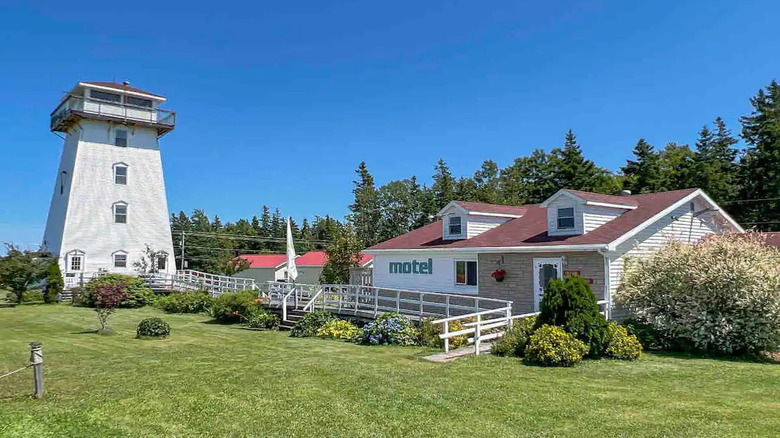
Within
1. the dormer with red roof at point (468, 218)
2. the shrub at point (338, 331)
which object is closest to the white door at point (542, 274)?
the dormer with red roof at point (468, 218)

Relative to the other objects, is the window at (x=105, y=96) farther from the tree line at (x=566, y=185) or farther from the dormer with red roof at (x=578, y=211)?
the dormer with red roof at (x=578, y=211)

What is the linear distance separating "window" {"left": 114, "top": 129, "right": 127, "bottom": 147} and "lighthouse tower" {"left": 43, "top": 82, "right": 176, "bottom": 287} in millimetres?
36

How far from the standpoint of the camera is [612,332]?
42.7ft

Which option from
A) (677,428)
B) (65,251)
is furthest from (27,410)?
(65,251)

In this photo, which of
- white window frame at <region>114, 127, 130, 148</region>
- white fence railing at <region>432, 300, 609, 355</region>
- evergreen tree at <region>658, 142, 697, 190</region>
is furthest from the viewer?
evergreen tree at <region>658, 142, 697, 190</region>

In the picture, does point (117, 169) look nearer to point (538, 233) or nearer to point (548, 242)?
point (538, 233)

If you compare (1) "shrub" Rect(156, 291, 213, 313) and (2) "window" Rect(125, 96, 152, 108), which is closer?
(1) "shrub" Rect(156, 291, 213, 313)

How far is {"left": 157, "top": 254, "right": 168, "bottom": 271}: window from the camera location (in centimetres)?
3441

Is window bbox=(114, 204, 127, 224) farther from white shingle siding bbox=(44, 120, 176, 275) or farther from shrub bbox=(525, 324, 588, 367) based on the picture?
shrub bbox=(525, 324, 588, 367)

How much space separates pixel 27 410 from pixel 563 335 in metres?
10.5

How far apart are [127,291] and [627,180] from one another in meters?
44.3

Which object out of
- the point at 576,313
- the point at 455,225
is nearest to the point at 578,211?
the point at 455,225

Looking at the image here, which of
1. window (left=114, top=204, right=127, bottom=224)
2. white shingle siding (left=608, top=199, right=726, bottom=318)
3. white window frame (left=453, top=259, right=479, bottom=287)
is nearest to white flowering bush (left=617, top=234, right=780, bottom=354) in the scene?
white shingle siding (left=608, top=199, right=726, bottom=318)

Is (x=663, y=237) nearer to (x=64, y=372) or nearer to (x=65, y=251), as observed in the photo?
(x=64, y=372)
